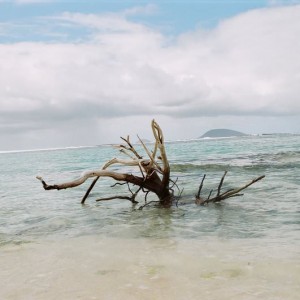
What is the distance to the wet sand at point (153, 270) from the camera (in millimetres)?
4934

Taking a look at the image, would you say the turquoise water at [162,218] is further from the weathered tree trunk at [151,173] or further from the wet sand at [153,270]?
the wet sand at [153,270]

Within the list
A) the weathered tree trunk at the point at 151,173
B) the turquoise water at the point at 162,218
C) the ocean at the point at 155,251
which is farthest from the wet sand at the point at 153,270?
the weathered tree trunk at the point at 151,173

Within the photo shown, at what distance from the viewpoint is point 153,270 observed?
19.2 feet

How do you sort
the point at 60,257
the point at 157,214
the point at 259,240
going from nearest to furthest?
the point at 60,257
the point at 259,240
the point at 157,214

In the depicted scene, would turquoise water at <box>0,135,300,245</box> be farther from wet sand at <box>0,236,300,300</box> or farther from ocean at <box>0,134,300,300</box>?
wet sand at <box>0,236,300,300</box>

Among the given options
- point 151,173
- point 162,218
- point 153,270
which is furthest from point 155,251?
point 151,173

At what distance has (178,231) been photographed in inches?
339

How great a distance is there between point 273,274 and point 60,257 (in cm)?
360

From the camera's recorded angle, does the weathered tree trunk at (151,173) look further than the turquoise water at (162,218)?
Yes

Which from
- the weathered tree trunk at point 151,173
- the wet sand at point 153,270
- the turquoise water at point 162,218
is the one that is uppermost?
the weathered tree trunk at point 151,173

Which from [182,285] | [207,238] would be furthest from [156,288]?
[207,238]

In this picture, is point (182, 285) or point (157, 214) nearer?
point (182, 285)

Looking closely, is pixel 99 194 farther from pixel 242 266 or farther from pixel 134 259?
pixel 242 266

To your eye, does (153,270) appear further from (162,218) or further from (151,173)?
(151,173)
